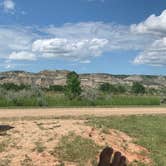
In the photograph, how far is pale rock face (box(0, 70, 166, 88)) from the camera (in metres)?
148

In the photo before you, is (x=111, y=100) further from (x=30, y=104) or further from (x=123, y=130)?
(x=123, y=130)

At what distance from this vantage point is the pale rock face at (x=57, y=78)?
14788 cm

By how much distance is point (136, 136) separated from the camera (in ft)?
66.1

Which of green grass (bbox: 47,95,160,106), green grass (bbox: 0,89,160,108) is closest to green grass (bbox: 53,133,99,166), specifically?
green grass (bbox: 0,89,160,108)

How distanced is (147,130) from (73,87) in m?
33.1

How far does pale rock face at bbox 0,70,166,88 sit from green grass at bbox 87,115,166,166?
107 m

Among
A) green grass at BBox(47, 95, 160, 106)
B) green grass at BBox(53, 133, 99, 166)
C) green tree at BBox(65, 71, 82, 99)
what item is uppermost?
green tree at BBox(65, 71, 82, 99)

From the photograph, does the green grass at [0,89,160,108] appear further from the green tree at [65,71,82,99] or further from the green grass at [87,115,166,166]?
the green grass at [87,115,166,166]

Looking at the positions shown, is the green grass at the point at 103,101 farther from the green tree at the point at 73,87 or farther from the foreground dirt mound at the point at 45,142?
the foreground dirt mound at the point at 45,142

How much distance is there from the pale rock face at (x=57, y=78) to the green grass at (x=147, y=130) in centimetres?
10719

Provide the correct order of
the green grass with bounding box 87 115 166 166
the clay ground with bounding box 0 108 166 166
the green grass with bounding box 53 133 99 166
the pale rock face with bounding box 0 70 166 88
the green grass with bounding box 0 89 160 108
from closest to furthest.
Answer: the clay ground with bounding box 0 108 166 166, the green grass with bounding box 53 133 99 166, the green grass with bounding box 87 115 166 166, the green grass with bounding box 0 89 160 108, the pale rock face with bounding box 0 70 166 88

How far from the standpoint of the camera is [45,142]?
53.8 ft

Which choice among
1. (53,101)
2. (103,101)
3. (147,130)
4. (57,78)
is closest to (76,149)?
(147,130)

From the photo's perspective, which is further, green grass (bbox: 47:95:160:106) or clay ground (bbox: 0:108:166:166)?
green grass (bbox: 47:95:160:106)
